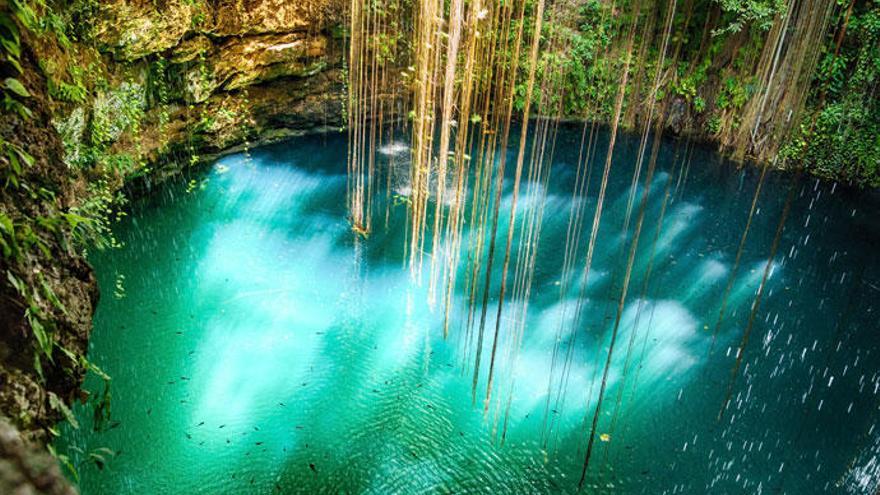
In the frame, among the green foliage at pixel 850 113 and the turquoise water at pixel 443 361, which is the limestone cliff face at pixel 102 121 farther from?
the green foliage at pixel 850 113

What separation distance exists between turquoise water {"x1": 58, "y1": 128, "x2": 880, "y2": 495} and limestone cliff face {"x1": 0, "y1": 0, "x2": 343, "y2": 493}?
65 cm

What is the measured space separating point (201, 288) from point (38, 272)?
3.00 m

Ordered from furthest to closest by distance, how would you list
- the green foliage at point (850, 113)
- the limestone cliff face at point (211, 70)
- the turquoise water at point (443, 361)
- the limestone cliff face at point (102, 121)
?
the green foliage at point (850, 113) < the limestone cliff face at point (211, 70) < the turquoise water at point (443, 361) < the limestone cliff face at point (102, 121)

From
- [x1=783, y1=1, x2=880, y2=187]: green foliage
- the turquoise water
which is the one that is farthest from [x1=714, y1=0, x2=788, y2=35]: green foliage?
the turquoise water

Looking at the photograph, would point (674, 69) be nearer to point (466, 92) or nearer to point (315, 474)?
point (466, 92)

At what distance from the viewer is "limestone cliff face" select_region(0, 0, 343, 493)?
1.56 metres

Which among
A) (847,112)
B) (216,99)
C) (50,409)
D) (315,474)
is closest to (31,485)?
(50,409)

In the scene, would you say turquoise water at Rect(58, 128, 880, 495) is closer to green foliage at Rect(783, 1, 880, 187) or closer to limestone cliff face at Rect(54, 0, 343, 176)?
green foliage at Rect(783, 1, 880, 187)

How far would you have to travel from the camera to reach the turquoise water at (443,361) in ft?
10.8

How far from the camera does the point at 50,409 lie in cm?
163

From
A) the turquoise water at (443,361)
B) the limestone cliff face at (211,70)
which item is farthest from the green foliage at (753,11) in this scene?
the limestone cliff face at (211,70)

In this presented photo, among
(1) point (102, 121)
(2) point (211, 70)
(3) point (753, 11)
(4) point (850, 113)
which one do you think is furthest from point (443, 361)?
(4) point (850, 113)

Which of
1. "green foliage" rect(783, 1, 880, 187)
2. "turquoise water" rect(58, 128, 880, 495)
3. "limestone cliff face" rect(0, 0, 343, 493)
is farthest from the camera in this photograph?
"green foliage" rect(783, 1, 880, 187)

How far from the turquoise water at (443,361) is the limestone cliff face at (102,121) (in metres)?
0.65
